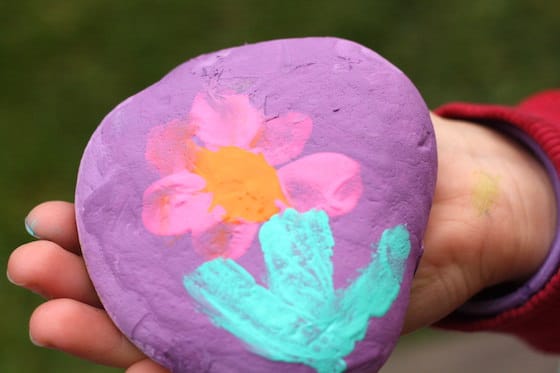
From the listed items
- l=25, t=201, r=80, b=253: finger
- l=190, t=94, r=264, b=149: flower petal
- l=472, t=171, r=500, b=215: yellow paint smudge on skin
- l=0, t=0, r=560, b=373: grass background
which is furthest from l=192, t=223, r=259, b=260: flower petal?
l=0, t=0, r=560, b=373: grass background

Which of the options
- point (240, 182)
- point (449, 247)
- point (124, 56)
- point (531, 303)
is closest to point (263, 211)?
point (240, 182)

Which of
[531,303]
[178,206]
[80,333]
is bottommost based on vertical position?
[531,303]

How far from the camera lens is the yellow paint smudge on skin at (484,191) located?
102cm

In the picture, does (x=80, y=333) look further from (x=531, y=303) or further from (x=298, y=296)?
(x=531, y=303)

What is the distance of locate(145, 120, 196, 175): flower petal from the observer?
0.81m

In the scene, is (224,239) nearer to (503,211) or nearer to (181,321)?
(181,321)

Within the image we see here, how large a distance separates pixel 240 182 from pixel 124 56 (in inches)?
41.3

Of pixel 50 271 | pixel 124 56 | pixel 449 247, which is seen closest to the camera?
pixel 50 271

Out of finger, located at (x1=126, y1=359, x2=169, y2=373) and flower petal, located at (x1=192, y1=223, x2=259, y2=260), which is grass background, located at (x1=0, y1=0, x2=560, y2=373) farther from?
flower petal, located at (x1=192, y1=223, x2=259, y2=260)

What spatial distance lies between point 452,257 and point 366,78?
32cm

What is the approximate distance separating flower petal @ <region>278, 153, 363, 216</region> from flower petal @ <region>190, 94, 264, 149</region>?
7 cm

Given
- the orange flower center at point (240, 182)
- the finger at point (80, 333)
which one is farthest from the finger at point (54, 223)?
the orange flower center at point (240, 182)

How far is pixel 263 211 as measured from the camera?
0.77 meters

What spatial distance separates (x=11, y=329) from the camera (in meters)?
1.54
